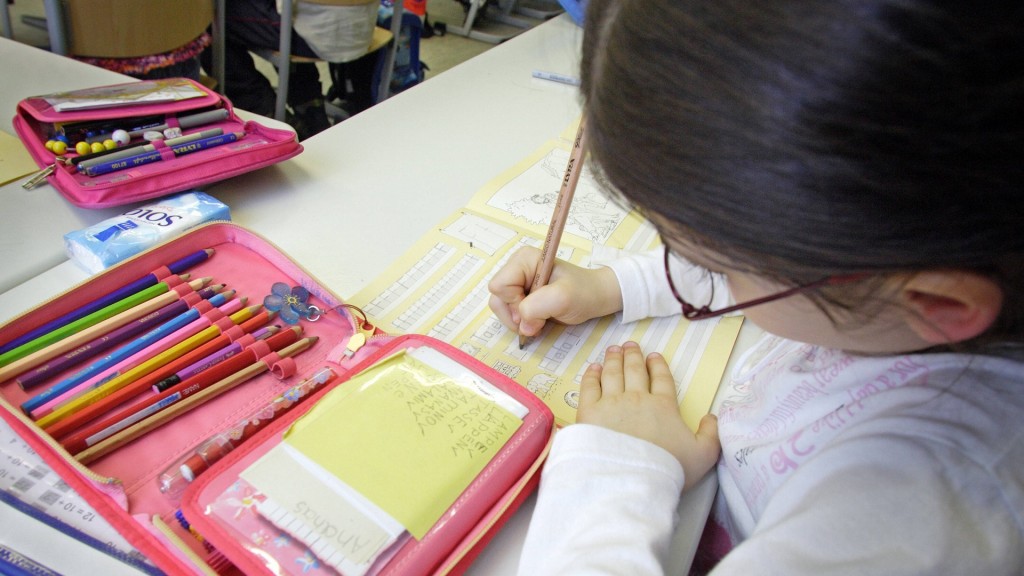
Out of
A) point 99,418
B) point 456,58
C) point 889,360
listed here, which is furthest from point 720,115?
point 456,58

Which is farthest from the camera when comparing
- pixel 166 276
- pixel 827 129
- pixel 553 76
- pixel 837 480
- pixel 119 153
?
pixel 553 76

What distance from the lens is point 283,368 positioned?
0.52 m

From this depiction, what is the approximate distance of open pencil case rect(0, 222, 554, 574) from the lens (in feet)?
1.23

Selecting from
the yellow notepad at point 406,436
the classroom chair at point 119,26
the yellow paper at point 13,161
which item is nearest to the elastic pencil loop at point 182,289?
the yellow notepad at point 406,436

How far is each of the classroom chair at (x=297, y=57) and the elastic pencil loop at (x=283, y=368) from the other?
59.2 inches

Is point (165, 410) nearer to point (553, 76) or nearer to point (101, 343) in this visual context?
point (101, 343)

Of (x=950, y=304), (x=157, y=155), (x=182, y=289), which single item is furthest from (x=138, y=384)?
(x=950, y=304)

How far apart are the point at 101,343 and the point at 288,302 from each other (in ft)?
0.51

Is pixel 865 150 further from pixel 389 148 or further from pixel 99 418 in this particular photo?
pixel 389 148

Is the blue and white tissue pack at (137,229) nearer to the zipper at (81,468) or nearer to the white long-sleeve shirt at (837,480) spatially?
the zipper at (81,468)

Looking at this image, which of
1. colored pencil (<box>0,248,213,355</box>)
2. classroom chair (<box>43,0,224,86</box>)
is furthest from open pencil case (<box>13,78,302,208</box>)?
classroom chair (<box>43,0,224,86</box>)

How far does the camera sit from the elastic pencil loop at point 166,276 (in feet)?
1.87

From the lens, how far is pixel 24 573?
36 centimetres

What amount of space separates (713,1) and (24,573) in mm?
493
